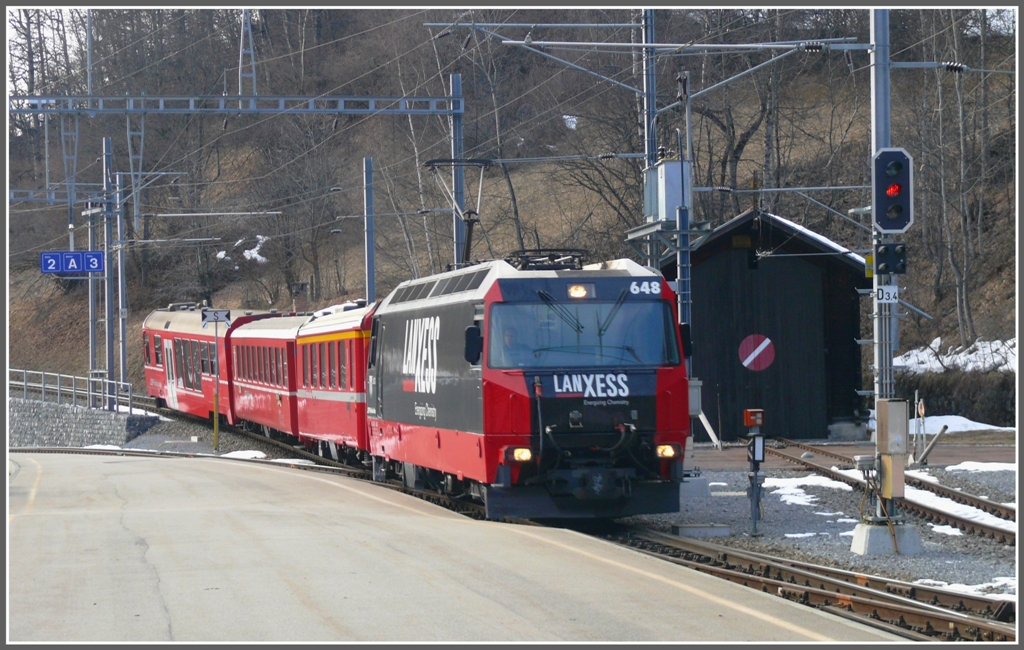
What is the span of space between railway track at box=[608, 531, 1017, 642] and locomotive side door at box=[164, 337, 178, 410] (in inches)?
1167

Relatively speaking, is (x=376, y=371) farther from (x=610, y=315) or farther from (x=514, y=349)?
(x=610, y=315)

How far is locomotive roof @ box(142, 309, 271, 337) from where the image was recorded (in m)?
35.1

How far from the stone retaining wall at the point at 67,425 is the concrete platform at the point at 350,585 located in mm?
22394

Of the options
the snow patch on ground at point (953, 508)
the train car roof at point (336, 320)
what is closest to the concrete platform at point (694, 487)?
the snow patch on ground at point (953, 508)

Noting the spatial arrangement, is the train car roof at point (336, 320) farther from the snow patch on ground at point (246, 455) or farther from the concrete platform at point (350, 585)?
the concrete platform at point (350, 585)

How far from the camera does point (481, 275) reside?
48.6 feet

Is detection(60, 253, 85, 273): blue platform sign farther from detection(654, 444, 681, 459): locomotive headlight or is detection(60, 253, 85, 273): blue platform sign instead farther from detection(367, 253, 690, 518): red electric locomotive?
detection(654, 444, 681, 459): locomotive headlight

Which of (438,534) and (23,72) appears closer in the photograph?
(438,534)

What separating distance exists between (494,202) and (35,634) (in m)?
49.0

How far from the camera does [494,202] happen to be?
56250 millimetres

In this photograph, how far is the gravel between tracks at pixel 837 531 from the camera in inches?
471

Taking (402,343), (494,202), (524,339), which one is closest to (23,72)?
(494,202)

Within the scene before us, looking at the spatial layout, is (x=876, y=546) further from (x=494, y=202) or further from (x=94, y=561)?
(x=494, y=202)

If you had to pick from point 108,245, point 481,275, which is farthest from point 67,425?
point 481,275
